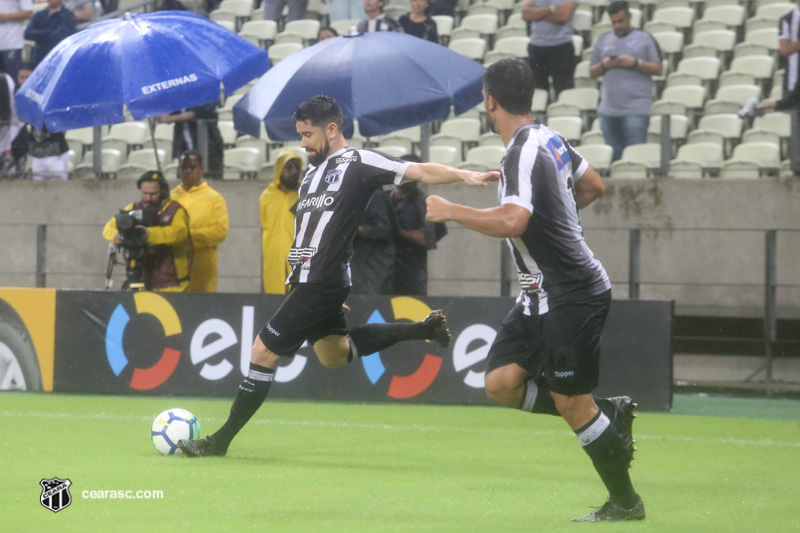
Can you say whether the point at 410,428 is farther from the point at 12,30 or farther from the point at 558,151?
the point at 12,30

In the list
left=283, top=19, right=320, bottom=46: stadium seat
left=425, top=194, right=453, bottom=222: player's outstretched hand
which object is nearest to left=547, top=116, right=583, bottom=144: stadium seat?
left=283, top=19, right=320, bottom=46: stadium seat

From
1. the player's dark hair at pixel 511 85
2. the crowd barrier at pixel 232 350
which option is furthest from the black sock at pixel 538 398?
the crowd barrier at pixel 232 350

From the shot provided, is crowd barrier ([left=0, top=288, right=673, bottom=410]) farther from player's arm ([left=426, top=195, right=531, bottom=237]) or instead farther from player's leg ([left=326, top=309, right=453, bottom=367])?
player's arm ([left=426, top=195, right=531, bottom=237])

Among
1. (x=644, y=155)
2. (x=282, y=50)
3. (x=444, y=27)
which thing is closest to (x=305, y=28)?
(x=282, y=50)

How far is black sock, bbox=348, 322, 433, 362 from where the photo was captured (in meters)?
7.59

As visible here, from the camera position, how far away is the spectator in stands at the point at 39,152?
14562mm

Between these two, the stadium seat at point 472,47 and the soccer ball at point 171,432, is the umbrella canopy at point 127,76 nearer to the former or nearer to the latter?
the soccer ball at point 171,432

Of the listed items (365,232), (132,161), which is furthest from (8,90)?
(365,232)

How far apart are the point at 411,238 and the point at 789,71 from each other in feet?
15.9

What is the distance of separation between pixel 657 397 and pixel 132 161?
8.13 meters

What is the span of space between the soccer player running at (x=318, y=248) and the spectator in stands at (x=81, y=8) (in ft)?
38.8

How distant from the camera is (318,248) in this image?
23.2ft

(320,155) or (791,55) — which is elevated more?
(791,55)

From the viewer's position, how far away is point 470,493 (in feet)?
19.9
